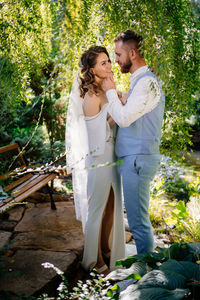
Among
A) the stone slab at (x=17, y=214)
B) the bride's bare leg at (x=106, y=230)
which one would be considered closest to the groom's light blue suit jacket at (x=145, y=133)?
the bride's bare leg at (x=106, y=230)

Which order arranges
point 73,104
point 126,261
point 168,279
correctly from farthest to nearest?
point 73,104, point 126,261, point 168,279

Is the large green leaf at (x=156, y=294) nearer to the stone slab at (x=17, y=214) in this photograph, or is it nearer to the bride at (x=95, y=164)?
the bride at (x=95, y=164)

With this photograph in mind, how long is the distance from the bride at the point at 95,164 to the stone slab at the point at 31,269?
0.23 m

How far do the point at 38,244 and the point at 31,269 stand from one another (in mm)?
513

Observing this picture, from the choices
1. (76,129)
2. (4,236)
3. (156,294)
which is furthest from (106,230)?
(156,294)

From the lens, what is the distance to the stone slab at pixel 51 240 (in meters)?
3.02

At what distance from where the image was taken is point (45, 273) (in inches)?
98.3

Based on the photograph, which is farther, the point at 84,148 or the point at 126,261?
the point at 84,148

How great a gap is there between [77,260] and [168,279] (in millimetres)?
1395

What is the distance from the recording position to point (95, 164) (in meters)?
2.57

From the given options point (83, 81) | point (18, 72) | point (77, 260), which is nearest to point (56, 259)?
point (77, 260)

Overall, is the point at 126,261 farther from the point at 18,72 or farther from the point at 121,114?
the point at 18,72

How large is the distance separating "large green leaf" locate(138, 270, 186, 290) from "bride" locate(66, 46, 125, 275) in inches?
42.7

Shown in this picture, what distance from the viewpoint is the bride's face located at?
254 centimetres
